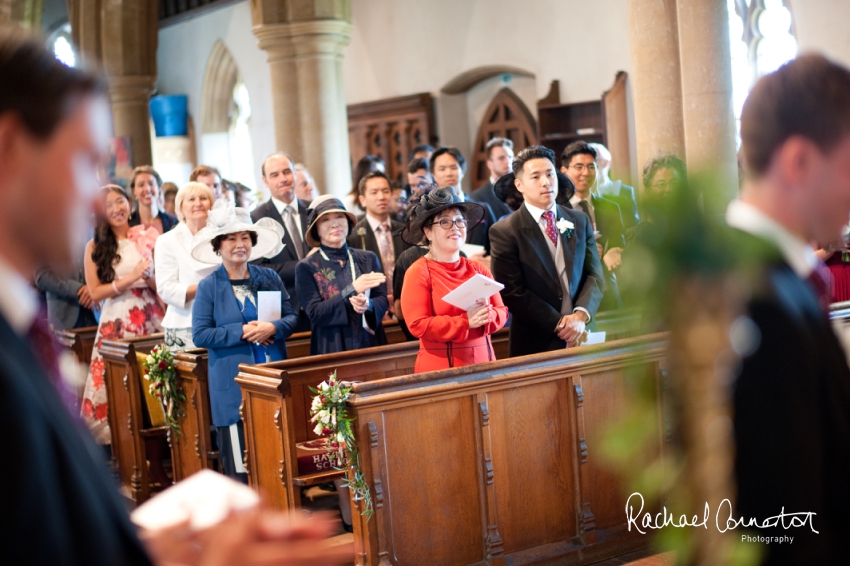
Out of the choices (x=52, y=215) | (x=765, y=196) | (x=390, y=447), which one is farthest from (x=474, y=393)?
(x=52, y=215)

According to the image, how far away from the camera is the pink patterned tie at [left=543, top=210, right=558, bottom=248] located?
4.77 m

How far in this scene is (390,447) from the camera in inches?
154

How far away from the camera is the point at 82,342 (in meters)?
6.71

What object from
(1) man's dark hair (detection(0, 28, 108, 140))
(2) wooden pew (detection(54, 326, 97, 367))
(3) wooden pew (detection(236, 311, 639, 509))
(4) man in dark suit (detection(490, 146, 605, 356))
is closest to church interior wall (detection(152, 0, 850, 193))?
(4) man in dark suit (detection(490, 146, 605, 356))

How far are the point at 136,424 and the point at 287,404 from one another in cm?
196

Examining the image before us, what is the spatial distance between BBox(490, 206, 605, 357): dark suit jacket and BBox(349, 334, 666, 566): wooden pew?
35 cm

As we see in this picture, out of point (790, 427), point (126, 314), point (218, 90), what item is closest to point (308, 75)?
point (126, 314)

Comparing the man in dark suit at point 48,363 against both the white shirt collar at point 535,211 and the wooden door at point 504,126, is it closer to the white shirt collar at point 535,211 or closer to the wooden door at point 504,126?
the white shirt collar at point 535,211

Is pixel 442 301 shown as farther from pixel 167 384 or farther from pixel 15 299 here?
pixel 15 299

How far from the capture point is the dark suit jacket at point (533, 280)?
4.68 metres

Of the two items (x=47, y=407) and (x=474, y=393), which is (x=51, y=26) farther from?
(x=47, y=407)

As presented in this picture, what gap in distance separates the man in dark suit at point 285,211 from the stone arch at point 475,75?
5591 millimetres

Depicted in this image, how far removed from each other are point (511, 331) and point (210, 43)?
41.8ft

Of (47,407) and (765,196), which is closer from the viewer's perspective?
(47,407)
